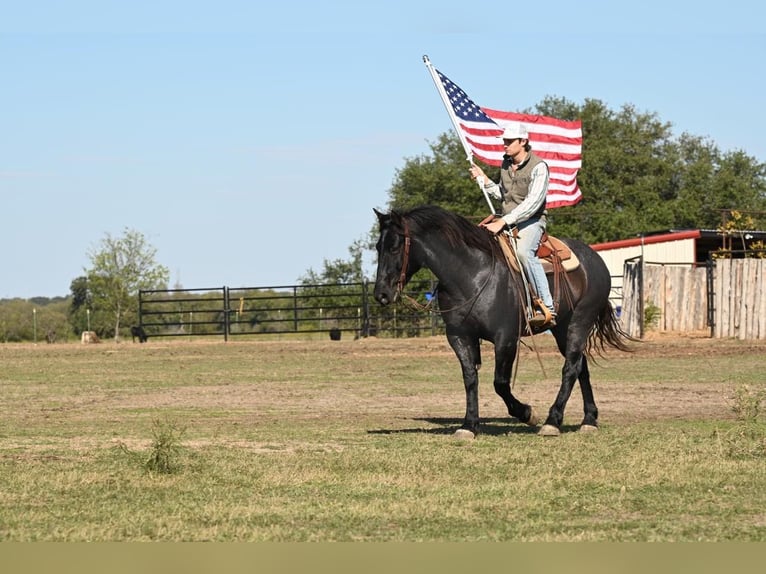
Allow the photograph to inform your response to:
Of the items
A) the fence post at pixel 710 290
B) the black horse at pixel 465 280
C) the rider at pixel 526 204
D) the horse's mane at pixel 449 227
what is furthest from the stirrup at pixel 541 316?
the fence post at pixel 710 290

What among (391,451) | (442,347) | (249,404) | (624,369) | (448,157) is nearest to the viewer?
(391,451)

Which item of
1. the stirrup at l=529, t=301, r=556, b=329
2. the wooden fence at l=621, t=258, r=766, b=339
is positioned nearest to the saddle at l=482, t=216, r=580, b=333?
the stirrup at l=529, t=301, r=556, b=329

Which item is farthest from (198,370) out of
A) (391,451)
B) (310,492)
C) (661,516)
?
(661,516)

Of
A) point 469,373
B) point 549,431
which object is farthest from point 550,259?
point 549,431

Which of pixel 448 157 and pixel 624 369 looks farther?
pixel 448 157

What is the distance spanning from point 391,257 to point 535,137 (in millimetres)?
9504

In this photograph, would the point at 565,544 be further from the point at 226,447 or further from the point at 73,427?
the point at 73,427

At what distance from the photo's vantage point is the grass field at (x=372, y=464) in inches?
298

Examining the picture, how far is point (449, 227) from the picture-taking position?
1259 cm

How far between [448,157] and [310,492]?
67439 mm

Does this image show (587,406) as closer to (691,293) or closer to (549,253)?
(549,253)

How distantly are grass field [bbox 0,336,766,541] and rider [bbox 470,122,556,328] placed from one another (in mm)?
853

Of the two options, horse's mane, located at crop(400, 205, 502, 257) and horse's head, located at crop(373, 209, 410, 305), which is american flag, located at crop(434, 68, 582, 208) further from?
horse's head, located at crop(373, 209, 410, 305)

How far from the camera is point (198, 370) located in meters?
25.0
